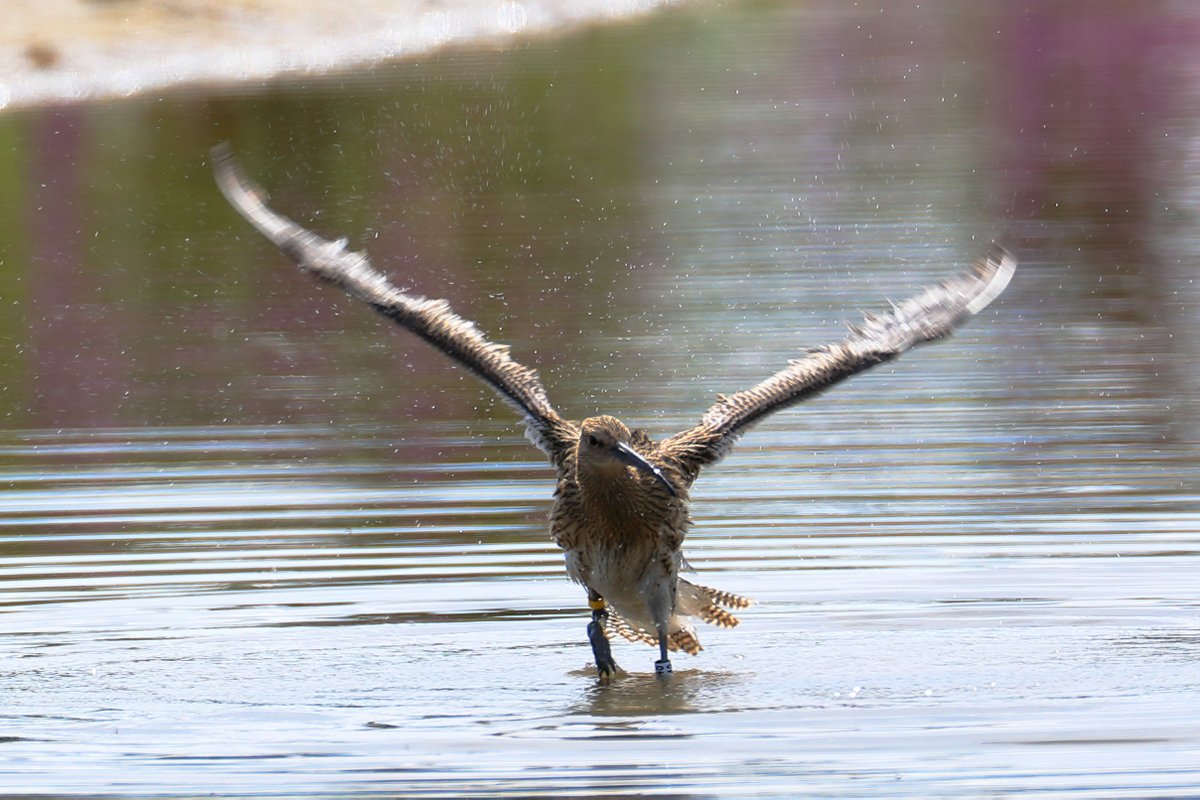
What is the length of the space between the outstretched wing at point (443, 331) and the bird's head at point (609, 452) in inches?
19.5

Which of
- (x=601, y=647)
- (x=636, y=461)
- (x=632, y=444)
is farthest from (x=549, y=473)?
(x=636, y=461)

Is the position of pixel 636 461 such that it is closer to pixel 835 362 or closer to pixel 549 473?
pixel 835 362

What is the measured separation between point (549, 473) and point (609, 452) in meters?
3.49

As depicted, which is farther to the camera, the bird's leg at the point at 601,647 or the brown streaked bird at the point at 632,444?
the brown streaked bird at the point at 632,444

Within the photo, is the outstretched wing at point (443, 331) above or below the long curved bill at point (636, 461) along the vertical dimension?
above

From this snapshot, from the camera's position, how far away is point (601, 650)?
1045cm

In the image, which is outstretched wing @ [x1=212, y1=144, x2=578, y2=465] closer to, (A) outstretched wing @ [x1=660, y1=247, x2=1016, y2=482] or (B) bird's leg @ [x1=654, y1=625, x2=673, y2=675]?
(A) outstretched wing @ [x1=660, y1=247, x2=1016, y2=482]

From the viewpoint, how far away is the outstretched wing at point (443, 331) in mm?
11117

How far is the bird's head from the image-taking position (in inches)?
404

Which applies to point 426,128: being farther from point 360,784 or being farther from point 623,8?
point 360,784

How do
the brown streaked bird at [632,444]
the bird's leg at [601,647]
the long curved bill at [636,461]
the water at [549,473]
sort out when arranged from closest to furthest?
1. the water at [549,473]
2. the long curved bill at [636,461]
3. the bird's leg at [601,647]
4. the brown streaked bird at [632,444]

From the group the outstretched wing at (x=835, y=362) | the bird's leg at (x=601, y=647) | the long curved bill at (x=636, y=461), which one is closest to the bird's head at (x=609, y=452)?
the long curved bill at (x=636, y=461)

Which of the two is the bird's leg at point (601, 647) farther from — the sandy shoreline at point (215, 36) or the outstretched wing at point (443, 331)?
the sandy shoreline at point (215, 36)

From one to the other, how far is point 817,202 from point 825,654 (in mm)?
13654
